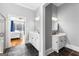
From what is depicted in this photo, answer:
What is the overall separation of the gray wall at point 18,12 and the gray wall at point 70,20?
51cm

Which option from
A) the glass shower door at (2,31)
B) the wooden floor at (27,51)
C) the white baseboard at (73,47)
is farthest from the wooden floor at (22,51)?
the white baseboard at (73,47)

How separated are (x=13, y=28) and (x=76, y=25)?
3.60 ft

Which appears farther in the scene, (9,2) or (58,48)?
(58,48)

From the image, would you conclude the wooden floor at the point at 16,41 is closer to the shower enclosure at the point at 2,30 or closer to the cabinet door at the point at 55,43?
the shower enclosure at the point at 2,30

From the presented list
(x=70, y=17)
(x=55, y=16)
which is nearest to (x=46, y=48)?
(x=55, y=16)

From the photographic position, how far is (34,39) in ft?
3.60

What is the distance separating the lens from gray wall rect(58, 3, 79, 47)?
1.08m

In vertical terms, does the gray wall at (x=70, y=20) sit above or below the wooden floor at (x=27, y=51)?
above

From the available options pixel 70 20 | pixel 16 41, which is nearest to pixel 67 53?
pixel 70 20

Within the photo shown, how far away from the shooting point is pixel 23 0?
1.06 m

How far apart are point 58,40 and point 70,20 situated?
439 mm

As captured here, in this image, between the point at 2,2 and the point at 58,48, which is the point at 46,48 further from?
the point at 2,2

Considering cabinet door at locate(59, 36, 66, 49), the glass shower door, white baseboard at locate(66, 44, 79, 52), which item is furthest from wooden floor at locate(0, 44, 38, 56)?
white baseboard at locate(66, 44, 79, 52)

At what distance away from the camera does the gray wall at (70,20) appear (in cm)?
108
